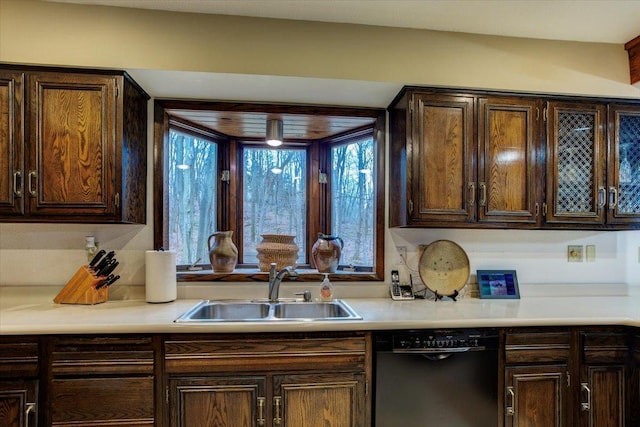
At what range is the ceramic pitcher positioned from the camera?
7.72 ft

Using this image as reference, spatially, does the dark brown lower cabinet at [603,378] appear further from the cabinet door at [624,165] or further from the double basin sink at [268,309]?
the double basin sink at [268,309]

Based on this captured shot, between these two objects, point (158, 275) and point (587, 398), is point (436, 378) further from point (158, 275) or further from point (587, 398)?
point (158, 275)

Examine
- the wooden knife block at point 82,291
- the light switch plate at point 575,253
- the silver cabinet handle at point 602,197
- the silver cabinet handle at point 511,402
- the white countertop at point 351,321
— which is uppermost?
the silver cabinet handle at point 602,197

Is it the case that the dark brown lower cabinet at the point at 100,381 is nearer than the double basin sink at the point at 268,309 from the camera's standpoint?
Yes

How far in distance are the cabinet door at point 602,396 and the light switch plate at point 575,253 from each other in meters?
0.80

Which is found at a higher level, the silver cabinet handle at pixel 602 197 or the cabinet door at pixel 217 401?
the silver cabinet handle at pixel 602 197

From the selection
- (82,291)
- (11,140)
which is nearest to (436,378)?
(82,291)

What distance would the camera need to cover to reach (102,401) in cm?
161

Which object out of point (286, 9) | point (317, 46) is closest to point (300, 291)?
point (317, 46)

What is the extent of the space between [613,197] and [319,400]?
1977 mm

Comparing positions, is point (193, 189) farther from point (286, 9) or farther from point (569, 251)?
point (569, 251)

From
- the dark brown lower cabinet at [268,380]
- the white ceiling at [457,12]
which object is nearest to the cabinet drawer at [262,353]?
the dark brown lower cabinet at [268,380]

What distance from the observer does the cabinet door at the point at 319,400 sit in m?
1.68

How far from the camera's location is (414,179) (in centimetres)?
203
